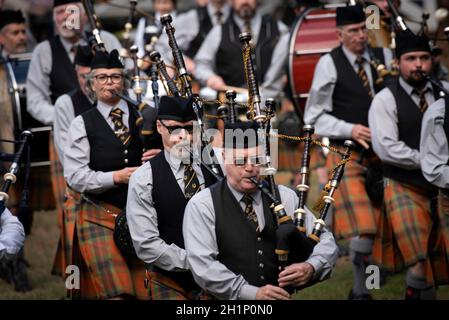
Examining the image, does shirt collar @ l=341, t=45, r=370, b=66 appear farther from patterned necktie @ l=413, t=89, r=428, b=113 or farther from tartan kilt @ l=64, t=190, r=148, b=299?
tartan kilt @ l=64, t=190, r=148, b=299

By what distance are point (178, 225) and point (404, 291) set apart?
2712mm

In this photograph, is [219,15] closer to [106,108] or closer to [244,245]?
[106,108]

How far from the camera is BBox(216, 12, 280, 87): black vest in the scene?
11945mm

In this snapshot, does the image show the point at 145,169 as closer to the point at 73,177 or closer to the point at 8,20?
the point at 73,177

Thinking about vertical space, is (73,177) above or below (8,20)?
below

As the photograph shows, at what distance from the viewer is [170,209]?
7.32 meters

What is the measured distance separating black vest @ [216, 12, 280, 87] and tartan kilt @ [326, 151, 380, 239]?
2649 millimetres

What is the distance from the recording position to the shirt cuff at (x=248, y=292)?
6520mm

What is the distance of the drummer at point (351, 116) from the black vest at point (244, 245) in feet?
8.41

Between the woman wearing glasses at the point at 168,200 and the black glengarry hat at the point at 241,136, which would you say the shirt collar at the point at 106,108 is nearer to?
the woman wearing glasses at the point at 168,200

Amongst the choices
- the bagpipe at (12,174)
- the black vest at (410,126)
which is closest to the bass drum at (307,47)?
the black vest at (410,126)

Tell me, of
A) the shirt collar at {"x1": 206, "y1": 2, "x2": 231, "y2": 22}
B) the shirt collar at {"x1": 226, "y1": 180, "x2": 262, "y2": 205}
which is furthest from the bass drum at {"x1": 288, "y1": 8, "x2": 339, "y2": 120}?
the shirt collar at {"x1": 226, "y1": 180, "x2": 262, "y2": 205}

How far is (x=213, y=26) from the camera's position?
12.8m
